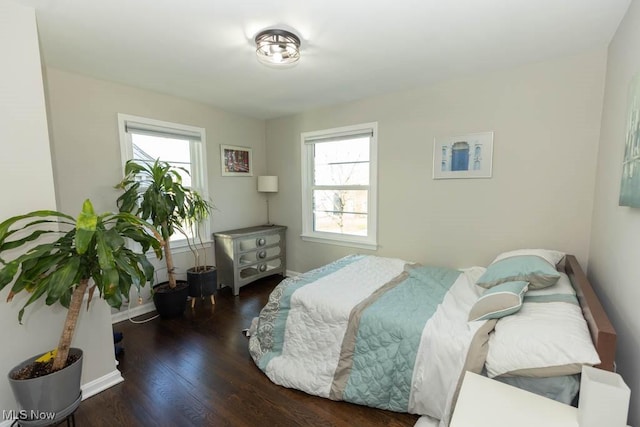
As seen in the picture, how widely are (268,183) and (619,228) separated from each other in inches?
133

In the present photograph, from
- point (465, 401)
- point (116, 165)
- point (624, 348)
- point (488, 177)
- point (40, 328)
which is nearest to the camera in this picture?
point (465, 401)

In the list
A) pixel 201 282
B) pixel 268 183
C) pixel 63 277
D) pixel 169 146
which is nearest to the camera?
pixel 63 277

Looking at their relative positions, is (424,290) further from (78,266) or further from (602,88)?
(78,266)

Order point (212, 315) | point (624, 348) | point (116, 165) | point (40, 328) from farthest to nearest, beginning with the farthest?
point (212, 315)
point (116, 165)
point (40, 328)
point (624, 348)

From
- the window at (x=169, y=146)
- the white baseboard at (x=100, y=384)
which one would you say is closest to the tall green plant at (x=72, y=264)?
the white baseboard at (x=100, y=384)

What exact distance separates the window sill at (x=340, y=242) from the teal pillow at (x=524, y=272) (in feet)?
4.72

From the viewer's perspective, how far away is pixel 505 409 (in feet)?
3.31

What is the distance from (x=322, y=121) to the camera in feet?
11.5

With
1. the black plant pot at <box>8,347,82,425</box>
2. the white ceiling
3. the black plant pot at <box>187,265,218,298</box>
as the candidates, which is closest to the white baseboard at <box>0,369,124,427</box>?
the black plant pot at <box>8,347,82,425</box>

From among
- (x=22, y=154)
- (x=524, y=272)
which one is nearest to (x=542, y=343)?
(x=524, y=272)

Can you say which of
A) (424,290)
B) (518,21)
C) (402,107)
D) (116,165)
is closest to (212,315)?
(116,165)

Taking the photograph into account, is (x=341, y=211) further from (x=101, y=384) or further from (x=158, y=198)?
(x=101, y=384)

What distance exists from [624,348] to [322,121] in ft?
10.3

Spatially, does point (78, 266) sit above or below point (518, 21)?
below
